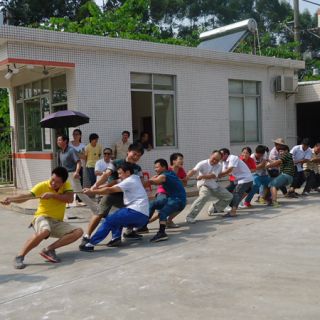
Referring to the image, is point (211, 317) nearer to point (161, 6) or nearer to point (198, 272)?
point (198, 272)

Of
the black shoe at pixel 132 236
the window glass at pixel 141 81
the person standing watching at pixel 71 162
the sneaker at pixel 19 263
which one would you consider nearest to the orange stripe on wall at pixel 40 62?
the window glass at pixel 141 81

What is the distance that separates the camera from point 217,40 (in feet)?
55.3

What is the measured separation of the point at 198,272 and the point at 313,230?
2.82 m

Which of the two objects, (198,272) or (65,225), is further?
(65,225)

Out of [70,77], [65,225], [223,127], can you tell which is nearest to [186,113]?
[223,127]

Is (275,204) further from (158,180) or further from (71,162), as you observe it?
(71,162)

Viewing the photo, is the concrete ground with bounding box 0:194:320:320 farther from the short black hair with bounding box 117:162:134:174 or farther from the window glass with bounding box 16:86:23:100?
the window glass with bounding box 16:86:23:100

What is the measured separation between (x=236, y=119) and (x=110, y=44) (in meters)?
5.07

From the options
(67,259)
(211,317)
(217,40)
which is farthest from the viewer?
(217,40)

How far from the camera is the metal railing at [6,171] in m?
14.1

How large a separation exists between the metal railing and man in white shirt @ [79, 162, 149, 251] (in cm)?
791

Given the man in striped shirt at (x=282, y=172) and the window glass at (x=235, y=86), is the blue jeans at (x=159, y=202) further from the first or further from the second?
the window glass at (x=235, y=86)

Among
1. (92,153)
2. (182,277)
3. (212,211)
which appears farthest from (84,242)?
(92,153)

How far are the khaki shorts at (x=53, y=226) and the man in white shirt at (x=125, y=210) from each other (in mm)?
470
